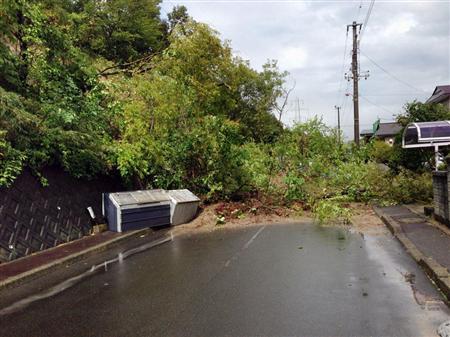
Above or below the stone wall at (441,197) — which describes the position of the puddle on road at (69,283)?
below

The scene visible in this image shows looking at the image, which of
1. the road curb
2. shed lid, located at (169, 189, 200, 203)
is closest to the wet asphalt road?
the road curb

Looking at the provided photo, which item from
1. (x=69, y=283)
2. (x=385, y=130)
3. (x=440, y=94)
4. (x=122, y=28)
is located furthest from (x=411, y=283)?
(x=385, y=130)

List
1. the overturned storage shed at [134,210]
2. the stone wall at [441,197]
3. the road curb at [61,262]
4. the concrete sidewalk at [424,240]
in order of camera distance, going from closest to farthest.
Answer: the concrete sidewalk at [424,240] → the road curb at [61,262] → the stone wall at [441,197] → the overturned storage shed at [134,210]

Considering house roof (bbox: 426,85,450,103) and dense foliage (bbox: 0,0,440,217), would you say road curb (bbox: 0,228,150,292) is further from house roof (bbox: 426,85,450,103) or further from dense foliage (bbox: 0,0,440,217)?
house roof (bbox: 426,85,450,103)

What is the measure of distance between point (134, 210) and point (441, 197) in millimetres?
8085

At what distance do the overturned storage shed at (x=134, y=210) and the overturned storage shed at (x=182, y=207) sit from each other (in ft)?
0.67

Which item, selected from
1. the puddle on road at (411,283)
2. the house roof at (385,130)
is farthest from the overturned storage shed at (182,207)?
the house roof at (385,130)

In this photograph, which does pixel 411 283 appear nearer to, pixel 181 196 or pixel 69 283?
pixel 69 283

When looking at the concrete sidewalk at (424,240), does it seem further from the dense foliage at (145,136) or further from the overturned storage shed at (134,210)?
the overturned storage shed at (134,210)

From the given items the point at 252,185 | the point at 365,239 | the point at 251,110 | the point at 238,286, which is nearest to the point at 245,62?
the point at 251,110

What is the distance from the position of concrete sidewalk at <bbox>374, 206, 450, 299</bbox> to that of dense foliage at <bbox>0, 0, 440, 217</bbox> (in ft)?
7.03

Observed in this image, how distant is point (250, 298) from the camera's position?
21.3 ft

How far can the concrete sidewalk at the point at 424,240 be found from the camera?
7043mm

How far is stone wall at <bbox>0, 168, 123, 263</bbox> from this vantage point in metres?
9.66
